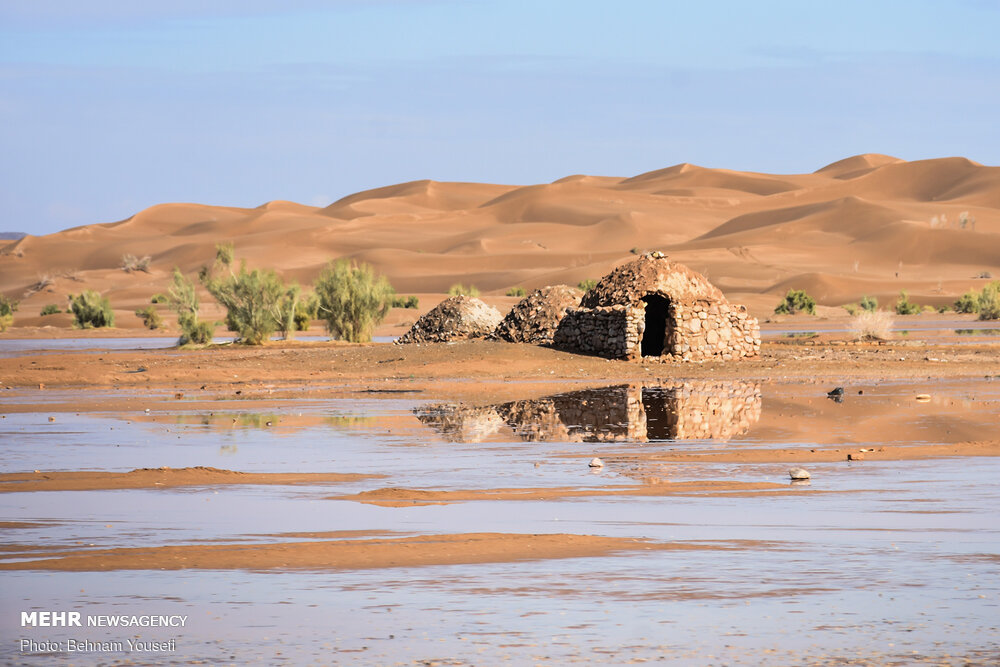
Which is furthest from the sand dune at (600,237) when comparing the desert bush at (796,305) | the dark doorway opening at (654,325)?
the dark doorway opening at (654,325)

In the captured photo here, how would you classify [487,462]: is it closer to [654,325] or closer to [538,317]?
[654,325]

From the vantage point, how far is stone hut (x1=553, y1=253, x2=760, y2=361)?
33125 mm

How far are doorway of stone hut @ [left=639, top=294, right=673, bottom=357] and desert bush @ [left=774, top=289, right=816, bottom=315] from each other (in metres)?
37.9

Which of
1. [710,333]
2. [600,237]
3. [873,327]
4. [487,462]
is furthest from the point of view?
[600,237]

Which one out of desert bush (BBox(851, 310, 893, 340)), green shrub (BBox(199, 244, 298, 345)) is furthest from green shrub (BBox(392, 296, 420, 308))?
desert bush (BBox(851, 310, 893, 340))

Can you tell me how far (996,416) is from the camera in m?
20.1

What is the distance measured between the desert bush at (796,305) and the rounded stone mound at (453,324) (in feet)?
116

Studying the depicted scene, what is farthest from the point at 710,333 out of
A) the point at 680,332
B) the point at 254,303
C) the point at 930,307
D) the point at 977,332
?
the point at 930,307

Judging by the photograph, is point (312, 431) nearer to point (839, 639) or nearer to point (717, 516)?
point (717, 516)

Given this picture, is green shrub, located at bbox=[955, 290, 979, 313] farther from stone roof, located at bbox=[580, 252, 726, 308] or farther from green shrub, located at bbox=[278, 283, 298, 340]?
stone roof, located at bbox=[580, 252, 726, 308]

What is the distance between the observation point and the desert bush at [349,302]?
156 ft

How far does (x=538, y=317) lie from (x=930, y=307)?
161 feet

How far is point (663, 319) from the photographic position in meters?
36.0

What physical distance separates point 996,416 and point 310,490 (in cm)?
1155
